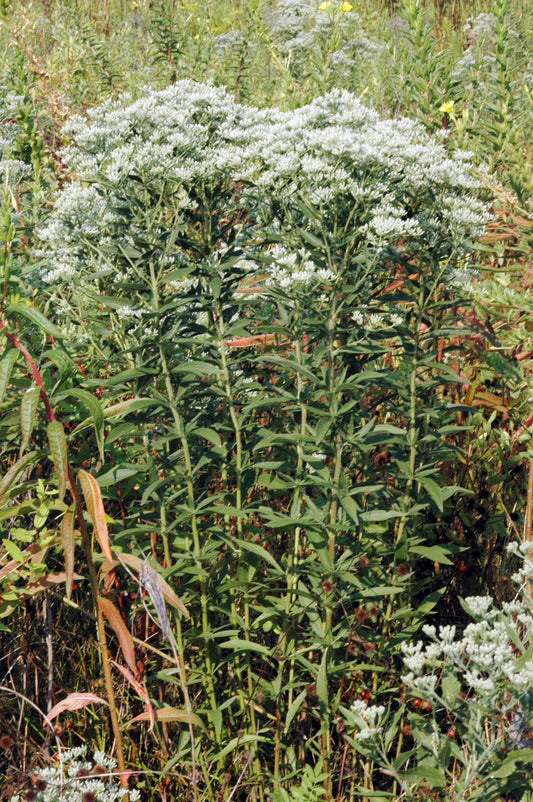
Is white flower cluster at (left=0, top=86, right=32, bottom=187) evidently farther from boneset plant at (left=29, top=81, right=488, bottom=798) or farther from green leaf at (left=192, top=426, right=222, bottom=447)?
green leaf at (left=192, top=426, right=222, bottom=447)

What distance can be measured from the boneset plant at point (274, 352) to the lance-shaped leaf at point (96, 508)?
0.74 feet

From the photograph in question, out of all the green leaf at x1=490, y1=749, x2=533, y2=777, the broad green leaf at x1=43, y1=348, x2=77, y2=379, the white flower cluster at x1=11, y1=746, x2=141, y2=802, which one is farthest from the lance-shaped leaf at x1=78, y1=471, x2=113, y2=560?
the green leaf at x1=490, y1=749, x2=533, y2=777

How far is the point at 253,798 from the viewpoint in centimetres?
252

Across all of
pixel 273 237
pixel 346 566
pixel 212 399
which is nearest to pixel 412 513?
pixel 346 566

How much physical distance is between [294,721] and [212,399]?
1129 mm

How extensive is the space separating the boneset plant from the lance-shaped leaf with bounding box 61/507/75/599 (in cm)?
22

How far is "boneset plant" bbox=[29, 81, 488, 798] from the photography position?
223cm

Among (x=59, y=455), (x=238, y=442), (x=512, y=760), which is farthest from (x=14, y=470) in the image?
(x=512, y=760)

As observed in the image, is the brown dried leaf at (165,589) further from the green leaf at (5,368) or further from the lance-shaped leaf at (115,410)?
the green leaf at (5,368)

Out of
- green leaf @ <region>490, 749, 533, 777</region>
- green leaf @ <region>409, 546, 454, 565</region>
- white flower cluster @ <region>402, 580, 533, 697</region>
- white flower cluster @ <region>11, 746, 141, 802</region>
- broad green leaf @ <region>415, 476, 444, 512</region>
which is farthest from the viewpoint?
green leaf @ <region>409, 546, 454, 565</region>

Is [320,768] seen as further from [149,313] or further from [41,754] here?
[149,313]

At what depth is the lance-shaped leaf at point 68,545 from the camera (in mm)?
1887

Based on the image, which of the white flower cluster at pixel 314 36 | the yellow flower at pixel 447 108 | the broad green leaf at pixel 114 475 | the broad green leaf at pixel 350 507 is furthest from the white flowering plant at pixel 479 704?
the white flower cluster at pixel 314 36

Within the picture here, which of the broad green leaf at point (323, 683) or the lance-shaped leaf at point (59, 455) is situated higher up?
the lance-shaped leaf at point (59, 455)
